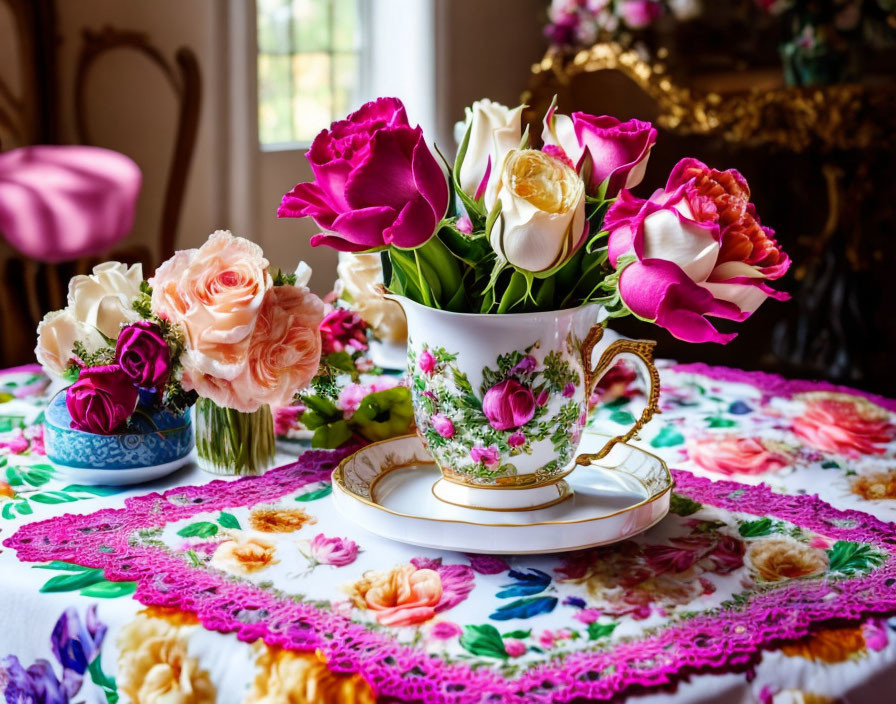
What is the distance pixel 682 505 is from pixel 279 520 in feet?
1.21

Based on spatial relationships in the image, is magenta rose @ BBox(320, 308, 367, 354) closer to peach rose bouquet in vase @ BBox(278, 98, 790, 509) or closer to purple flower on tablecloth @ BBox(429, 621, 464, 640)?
peach rose bouquet in vase @ BBox(278, 98, 790, 509)

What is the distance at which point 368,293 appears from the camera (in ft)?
4.44

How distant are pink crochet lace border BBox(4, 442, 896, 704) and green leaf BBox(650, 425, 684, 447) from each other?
0.67 feet

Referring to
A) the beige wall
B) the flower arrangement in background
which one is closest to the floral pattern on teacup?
the beige wall

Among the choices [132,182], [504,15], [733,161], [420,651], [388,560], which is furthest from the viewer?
[504,15]

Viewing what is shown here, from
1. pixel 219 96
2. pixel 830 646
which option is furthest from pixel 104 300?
pixel 219 96

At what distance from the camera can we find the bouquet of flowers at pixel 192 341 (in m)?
0.92

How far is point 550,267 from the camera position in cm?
74

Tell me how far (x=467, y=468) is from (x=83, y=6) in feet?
8.27

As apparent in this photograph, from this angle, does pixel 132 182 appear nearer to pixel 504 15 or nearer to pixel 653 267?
pixel 504 15

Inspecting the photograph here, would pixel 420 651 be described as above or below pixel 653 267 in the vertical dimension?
below

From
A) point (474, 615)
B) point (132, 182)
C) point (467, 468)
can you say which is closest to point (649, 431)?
point (467, 468)

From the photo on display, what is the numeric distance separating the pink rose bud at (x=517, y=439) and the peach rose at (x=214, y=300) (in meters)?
0.26

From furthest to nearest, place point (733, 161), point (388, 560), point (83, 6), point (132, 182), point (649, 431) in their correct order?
1. point (733, 161)
2. point (83, 6)
3. point (132, 182)
4. point (649, 431)
5. point (388, 560)
